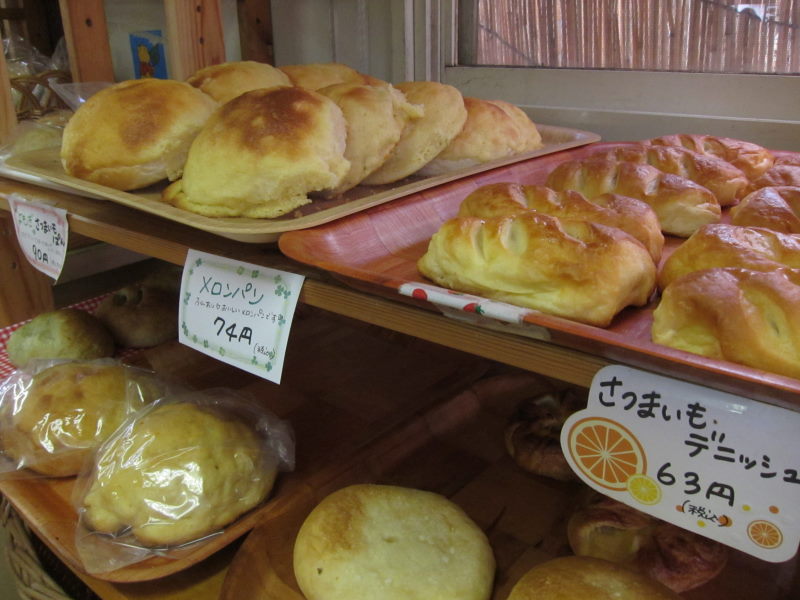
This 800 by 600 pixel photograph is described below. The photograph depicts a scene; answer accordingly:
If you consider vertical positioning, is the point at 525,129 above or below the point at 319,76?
below

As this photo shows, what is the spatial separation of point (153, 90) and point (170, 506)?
2.15 feet

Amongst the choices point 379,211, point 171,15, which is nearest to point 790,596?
point 379,211

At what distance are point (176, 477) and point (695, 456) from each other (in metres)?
0.71

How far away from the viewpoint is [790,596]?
804 millimetres

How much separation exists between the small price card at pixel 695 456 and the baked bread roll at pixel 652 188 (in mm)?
498

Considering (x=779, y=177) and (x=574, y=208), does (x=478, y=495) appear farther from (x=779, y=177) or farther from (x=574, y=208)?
(x=779, y=177)

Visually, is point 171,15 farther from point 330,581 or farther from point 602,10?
point 330,581

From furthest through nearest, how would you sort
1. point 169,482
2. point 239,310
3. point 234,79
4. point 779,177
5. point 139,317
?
point 139,317 → point 234,79 → point 779,177 → point 169,482 → point 239,310

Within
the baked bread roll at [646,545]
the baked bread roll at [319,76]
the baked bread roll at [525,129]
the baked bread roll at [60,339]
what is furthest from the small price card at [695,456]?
the baked bread roll at [60,339]

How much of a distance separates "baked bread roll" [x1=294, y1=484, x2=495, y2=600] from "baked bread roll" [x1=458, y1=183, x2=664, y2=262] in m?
0.43

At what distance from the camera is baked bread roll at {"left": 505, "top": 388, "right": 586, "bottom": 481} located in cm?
102

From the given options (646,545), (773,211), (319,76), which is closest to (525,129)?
(319,76)

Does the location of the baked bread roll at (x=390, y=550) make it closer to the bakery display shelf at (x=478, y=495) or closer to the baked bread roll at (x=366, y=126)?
the bakery display shelf at (x=478, y=495)

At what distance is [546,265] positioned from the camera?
66cm
